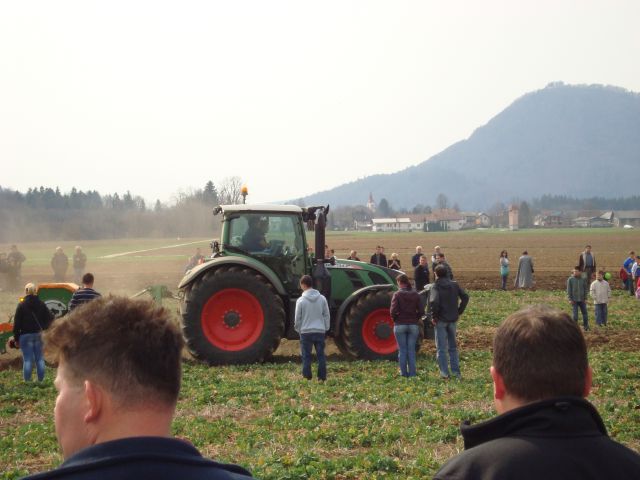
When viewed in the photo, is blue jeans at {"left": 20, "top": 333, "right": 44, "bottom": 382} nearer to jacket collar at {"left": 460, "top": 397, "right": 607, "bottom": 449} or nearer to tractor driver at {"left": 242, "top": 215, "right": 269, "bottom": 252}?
tractor driver at {"left": 242, "top": 215, "right": 269, "bottom": 252}

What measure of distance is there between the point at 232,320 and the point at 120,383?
11.3m

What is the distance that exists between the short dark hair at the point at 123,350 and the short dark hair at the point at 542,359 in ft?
3.60

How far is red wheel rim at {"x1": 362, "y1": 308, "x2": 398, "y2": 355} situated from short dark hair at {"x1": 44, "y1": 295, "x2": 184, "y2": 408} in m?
11.4

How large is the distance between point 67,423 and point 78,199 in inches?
2213

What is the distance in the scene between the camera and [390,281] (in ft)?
47.5

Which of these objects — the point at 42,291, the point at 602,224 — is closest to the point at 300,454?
the point at 42,291

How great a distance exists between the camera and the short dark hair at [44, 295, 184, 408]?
2.19 meters

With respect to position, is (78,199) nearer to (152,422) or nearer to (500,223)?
(152,422)

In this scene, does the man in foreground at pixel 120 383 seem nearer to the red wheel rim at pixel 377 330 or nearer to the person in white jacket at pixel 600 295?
the red wheel rim at pixel 377 330

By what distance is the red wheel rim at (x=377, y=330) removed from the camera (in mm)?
13602

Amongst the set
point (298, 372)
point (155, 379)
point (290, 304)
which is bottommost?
point (298, 372)

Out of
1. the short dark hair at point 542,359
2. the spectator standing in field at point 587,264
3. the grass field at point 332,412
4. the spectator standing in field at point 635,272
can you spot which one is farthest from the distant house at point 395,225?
the short dark hair at point 542,359

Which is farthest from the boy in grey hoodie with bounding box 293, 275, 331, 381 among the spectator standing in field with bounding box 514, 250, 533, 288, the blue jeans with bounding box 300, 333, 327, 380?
the spectator standing in field with bounding box 514, 250, 533, 288

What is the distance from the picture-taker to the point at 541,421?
2521mm
